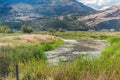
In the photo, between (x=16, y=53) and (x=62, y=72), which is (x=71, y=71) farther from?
(x=16, y=53)

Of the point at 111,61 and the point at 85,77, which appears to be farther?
the point at 111,61

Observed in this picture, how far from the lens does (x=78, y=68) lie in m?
16.2

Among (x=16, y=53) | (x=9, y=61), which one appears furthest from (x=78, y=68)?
(x=16, y=53)

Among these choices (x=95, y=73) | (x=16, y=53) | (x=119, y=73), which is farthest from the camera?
(x=16, y=53)

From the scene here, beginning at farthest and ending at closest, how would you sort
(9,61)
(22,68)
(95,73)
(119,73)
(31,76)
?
(9,61)
(22,68)
(31,76)
(95,73)
(119,73)

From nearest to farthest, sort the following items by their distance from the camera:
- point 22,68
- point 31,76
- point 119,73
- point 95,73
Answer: point 119,73, point 95,73, point 31,76, point 22,68

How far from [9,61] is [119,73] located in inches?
422

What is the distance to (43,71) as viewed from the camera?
16.1 m

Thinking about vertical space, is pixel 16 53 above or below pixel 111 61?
below

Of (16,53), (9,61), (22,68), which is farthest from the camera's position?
(16,53)

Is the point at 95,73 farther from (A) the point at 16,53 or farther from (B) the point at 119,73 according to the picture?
(A) the point at 16,53

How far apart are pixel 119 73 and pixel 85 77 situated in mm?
1499

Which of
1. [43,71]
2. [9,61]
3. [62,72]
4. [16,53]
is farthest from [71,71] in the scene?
[16,53]

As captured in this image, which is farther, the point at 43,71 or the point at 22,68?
the point at 22,68
